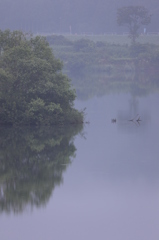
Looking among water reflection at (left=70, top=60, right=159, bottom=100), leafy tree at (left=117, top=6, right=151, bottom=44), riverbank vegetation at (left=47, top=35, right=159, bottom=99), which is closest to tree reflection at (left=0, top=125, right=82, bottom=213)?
water reflection at (left=70, top=60, right=159, bottom=100)

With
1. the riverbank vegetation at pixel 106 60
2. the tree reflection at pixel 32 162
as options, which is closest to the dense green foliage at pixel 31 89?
the tree reflection at pixel 32 162

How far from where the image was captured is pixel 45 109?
1015 inches

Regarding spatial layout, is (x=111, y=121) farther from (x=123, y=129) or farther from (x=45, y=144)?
(x=45, y=144)

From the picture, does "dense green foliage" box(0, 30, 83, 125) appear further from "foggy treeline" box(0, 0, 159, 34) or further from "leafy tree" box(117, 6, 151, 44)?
"foggy treeline" box(0, 0, 159, 34)

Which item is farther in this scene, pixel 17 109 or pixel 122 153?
pixel 17 109

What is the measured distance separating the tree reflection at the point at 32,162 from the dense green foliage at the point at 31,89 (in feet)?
2.41

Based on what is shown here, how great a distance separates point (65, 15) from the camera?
12462cm

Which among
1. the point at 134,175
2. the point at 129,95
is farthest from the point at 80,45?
the point at 134,175

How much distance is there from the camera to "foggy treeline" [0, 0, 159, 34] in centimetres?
11881

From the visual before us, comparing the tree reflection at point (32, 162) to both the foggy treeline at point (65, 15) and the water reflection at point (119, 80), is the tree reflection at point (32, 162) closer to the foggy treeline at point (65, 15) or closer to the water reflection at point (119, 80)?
the water reflection at point (119, 80)

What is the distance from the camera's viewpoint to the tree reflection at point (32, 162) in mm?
14680

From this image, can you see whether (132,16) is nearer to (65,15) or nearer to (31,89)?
(65,15)

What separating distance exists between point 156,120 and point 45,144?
8767mm

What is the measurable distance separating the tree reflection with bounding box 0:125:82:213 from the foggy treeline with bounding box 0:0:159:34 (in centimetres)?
9159
